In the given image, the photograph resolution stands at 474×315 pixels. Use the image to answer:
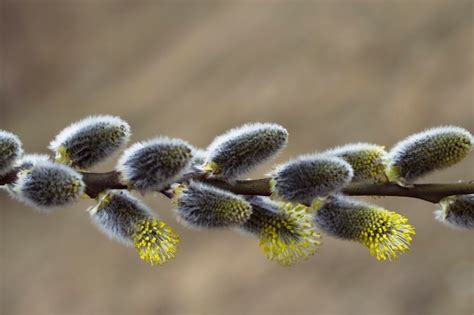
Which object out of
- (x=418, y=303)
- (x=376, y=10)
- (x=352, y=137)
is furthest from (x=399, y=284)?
(x=376, y=10)

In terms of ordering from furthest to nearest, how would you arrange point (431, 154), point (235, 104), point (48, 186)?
point (235, 104) → point (431, 154) → point (48, 186)

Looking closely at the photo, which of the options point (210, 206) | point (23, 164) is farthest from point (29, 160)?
point (210, 206)

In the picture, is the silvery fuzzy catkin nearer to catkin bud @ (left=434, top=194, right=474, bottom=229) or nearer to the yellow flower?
the yellow flower

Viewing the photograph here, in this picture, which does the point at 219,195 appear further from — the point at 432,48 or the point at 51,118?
the point at 51,118

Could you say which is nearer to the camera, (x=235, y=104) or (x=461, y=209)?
Answer: (x=461, y=209)

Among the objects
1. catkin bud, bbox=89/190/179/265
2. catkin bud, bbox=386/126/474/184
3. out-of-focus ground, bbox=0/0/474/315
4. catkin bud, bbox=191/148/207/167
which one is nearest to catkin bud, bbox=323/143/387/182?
catkin bud, bbox=386/126/474/184

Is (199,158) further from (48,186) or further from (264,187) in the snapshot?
(48,186)

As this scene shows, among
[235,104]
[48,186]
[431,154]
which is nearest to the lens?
[48,186]

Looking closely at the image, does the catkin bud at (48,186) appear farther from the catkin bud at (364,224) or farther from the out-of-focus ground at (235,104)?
the out-of-focus ground at (235,104)
